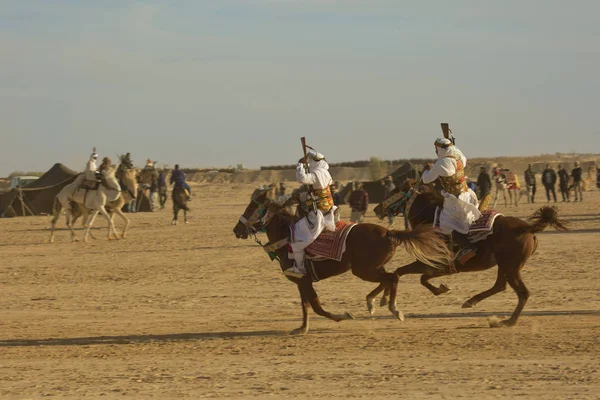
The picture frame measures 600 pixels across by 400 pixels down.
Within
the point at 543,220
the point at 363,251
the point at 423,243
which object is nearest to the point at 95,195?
the point at 363,251

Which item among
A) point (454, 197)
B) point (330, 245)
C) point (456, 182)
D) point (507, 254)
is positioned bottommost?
point (507, 254)

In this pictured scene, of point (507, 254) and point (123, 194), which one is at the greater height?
point (123, 194)

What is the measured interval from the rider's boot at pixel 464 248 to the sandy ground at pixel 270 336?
76 centimetres

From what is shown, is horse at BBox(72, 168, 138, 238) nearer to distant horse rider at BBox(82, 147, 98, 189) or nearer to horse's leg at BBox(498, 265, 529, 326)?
distant horse rider at BBox(82, 147, 98, 189)

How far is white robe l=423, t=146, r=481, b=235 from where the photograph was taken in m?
11.6

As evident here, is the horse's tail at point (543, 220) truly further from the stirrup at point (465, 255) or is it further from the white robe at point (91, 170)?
the white robe at point (91, 170)

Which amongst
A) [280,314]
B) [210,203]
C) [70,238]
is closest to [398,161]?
[210,203]

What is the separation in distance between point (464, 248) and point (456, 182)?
84 centimetres

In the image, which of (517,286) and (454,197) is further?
(454,197)

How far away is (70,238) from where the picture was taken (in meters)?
28.1

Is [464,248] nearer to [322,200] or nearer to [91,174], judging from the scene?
[322,200]

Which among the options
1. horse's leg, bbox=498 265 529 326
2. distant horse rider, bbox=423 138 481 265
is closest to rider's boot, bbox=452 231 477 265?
distant horse rider, bbox=423 138 481 265

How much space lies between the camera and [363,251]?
35.8 ft

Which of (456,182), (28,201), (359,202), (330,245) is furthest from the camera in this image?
(28,201)
